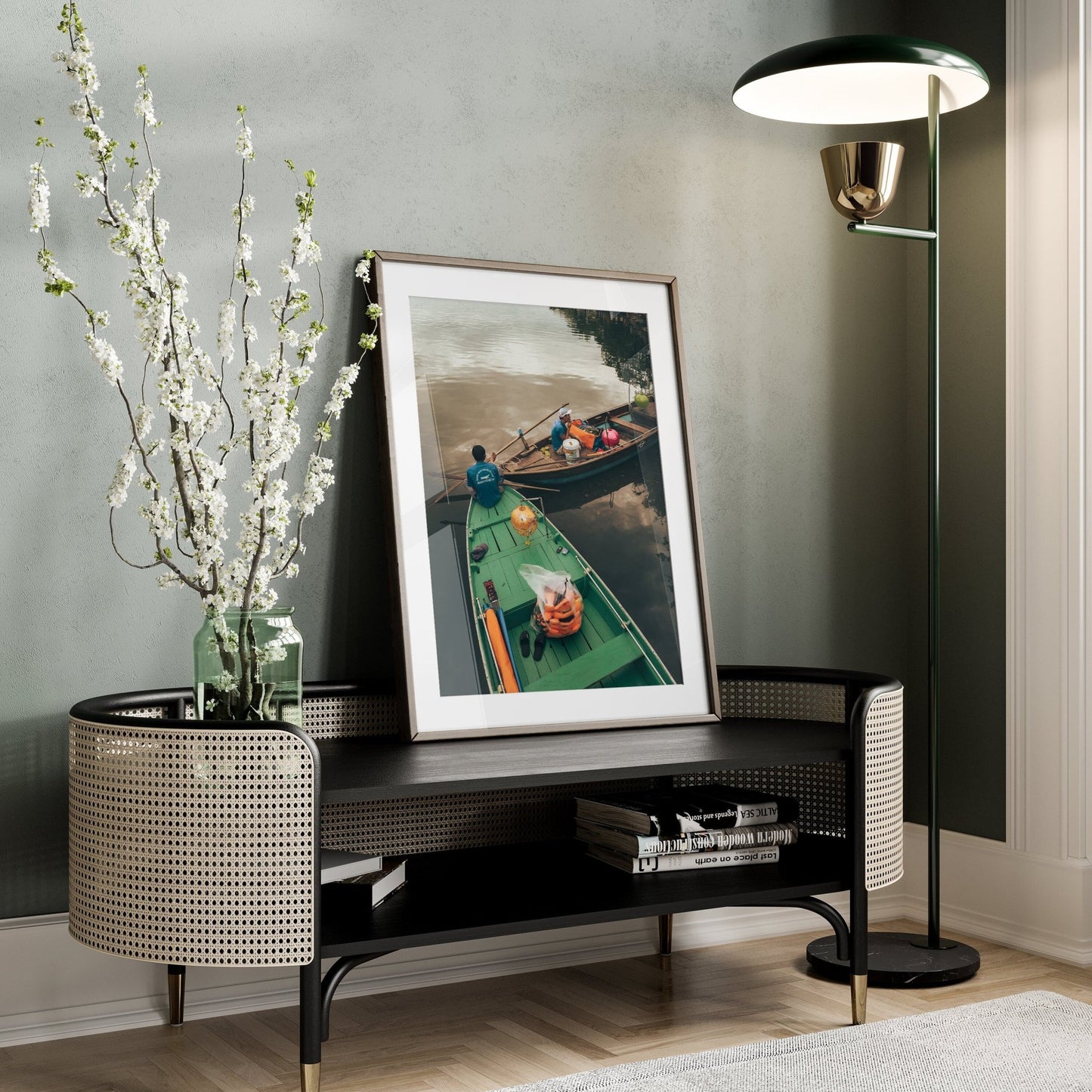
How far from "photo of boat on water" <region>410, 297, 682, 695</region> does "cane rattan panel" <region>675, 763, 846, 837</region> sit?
0.30 meters

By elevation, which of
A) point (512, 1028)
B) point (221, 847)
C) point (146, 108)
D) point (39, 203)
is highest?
point (146, 108)

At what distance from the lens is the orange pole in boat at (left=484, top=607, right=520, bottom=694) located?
2.62m

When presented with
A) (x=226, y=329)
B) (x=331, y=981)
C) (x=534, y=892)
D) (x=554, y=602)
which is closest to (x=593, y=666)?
(x=554, y=602)

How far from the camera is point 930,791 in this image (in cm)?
285

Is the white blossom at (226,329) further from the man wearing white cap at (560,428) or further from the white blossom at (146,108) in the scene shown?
the man wearing white cap at (560,428)

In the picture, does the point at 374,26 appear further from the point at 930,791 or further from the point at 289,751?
the point at 930,791

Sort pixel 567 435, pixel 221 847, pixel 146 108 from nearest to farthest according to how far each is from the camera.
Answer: pixel 221 847 < pixel 146 108 < pixel 567 435

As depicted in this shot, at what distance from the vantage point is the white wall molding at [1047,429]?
2.88 metres

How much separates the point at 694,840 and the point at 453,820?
500 mm

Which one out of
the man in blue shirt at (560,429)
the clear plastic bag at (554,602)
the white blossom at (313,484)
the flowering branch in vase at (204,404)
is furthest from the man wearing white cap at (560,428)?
the white blossom at (313,484)

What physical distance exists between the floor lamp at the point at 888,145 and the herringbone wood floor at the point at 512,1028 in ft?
0.28

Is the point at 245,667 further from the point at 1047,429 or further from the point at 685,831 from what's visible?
the point at 1047,429

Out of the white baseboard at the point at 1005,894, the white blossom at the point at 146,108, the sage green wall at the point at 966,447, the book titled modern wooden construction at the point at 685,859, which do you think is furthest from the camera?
the sage green wall at the point at 966,447

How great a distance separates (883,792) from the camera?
8.01ft
